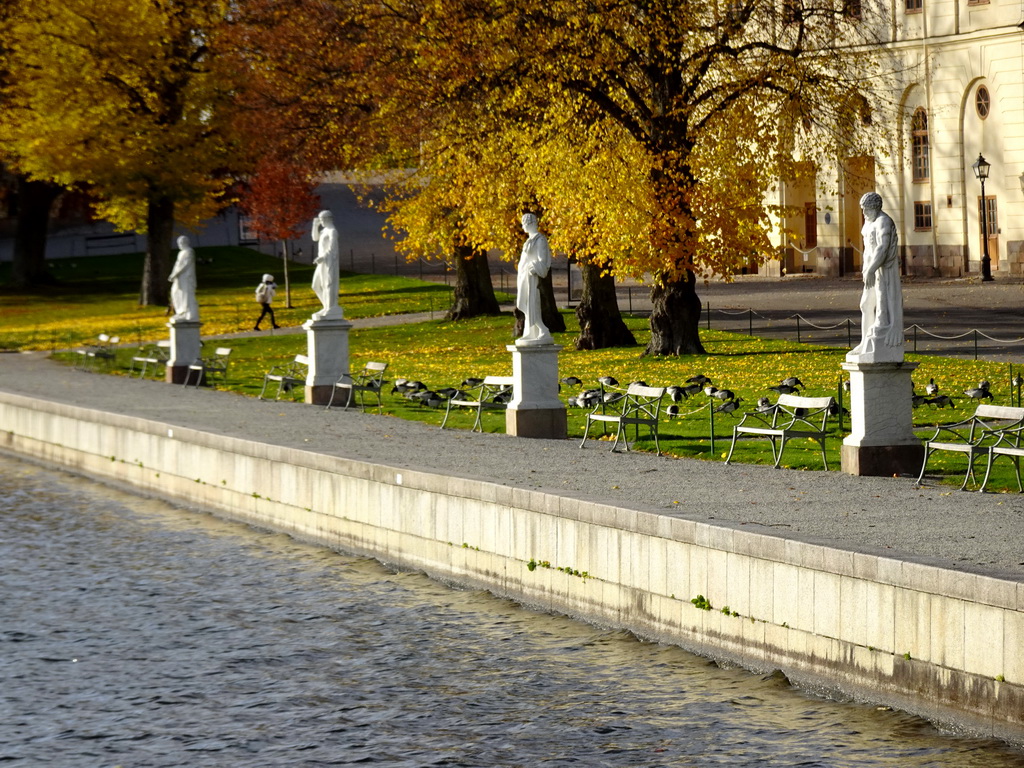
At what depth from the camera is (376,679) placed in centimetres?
1155

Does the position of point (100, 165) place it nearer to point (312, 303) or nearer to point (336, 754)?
point (312, 303)

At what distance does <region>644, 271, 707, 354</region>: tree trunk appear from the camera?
29766 millimetres

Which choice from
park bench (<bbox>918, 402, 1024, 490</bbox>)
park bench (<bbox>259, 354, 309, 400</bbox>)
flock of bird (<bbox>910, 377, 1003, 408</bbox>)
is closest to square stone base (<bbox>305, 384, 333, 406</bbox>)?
park bench (<bbox>259, 354, 309, 400</bbox>)

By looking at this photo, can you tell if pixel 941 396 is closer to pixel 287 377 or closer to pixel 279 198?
pixel 287 377

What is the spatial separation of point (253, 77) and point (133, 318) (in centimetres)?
766

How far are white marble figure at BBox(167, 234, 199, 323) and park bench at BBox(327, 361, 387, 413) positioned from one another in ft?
16.1

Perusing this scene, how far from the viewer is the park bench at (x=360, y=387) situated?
903 inches

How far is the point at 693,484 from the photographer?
14586 mm

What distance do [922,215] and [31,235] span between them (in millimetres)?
29008

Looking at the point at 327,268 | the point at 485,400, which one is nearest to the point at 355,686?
the point at 485,400

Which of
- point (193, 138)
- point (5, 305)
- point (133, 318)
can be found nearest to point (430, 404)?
point (133, 318)

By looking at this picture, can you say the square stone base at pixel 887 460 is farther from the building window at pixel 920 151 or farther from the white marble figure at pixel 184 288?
the building window at pixel 920 151

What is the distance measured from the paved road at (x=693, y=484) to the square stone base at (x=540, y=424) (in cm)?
40

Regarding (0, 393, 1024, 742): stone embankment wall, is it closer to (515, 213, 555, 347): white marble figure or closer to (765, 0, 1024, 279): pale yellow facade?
(515, 213, 555, 347): white marble figure
